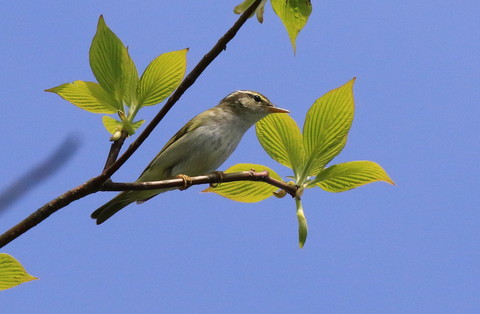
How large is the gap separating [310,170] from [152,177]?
1.10m

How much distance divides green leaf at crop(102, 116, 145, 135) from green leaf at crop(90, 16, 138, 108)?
0.04 meters

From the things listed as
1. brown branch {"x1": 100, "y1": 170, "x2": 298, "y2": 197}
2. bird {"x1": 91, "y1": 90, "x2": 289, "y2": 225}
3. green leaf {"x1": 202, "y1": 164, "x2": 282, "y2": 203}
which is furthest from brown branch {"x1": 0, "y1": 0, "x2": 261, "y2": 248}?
bird {"x1": 91, "y1": 90, "x2": 289, "y2": 225}

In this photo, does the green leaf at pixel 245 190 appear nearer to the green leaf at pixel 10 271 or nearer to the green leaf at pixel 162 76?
the green leaf at pixel 162 76

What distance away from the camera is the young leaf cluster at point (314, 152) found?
833 millimetres

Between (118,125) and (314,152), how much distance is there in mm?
301

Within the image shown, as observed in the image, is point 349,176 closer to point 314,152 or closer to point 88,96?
point 314,152

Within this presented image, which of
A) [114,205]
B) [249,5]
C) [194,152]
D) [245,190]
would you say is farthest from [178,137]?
[249,5]

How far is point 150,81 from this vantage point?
0.85m

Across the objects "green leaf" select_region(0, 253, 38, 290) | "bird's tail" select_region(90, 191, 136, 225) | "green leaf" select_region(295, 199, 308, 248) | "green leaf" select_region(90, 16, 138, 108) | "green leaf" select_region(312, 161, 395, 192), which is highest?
"green leaf" select_region(90, 16, 138, 108)

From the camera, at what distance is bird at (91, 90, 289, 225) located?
1.87 meters

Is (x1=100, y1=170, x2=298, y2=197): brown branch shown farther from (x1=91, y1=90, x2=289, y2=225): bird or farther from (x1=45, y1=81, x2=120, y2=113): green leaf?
(x1=91, y1=90, x2=289, y2=225): bird

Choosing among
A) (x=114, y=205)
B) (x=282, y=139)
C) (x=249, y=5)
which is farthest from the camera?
(x=114, y=205)

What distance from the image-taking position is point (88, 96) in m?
0.87

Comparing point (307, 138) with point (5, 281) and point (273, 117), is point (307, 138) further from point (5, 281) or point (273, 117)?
point (5, 281)
